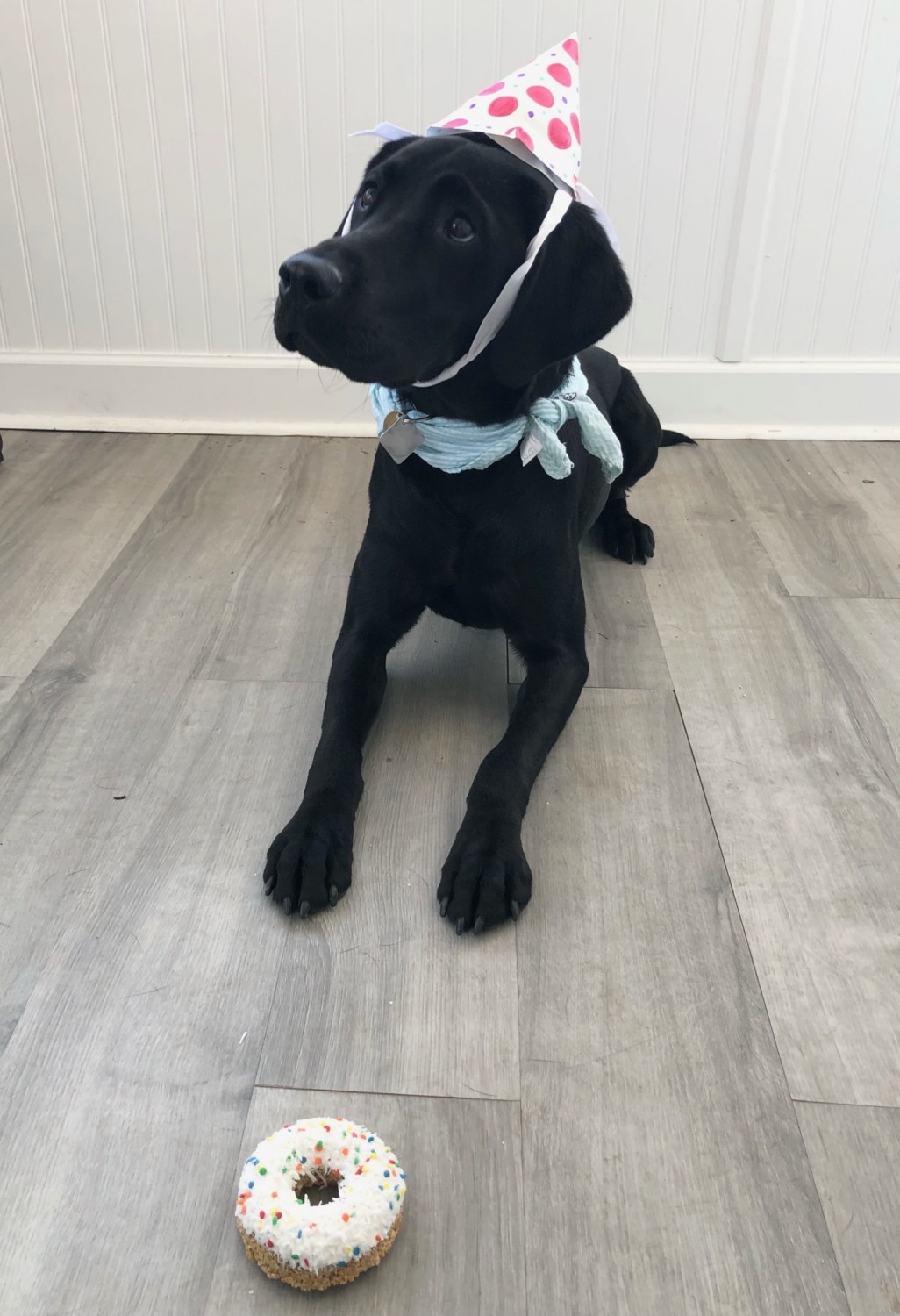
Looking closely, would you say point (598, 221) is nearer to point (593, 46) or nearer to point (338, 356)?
point (338, 356)

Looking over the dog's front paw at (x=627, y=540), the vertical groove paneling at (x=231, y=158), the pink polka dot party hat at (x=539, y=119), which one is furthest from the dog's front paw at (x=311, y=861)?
the vertical groove paneling at (x=231, y=158)

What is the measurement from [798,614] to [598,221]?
2.79ft

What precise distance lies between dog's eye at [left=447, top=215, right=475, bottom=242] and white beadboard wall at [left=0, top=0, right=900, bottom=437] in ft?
4.42

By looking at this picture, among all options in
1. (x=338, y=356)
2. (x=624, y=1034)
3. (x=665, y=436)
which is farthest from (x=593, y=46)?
(x=624, y=1034)

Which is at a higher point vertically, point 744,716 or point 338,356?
point 338,356

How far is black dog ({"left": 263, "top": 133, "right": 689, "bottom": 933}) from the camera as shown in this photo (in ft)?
3.76

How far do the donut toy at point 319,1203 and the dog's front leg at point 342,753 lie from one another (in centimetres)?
32

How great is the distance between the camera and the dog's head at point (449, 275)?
1131 millimetres

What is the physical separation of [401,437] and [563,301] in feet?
0.89

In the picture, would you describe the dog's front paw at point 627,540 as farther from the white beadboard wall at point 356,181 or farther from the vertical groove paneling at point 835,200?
the vertical groove paneling at point 835,200

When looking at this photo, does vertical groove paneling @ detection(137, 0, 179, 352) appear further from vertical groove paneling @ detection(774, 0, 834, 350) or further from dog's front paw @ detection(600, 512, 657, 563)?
vertical groove paneling @ detection(774, 0, 834, 350)

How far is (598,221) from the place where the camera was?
1.28m

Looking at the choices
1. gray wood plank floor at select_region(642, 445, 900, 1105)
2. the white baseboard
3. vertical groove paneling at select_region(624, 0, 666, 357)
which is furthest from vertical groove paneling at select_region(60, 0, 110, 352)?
gray wood plank floor at select_region(642, 445, 900, 1105)

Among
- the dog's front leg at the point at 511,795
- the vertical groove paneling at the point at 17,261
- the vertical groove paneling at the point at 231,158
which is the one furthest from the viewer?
the vertical groove paneling at the point at 17,261
